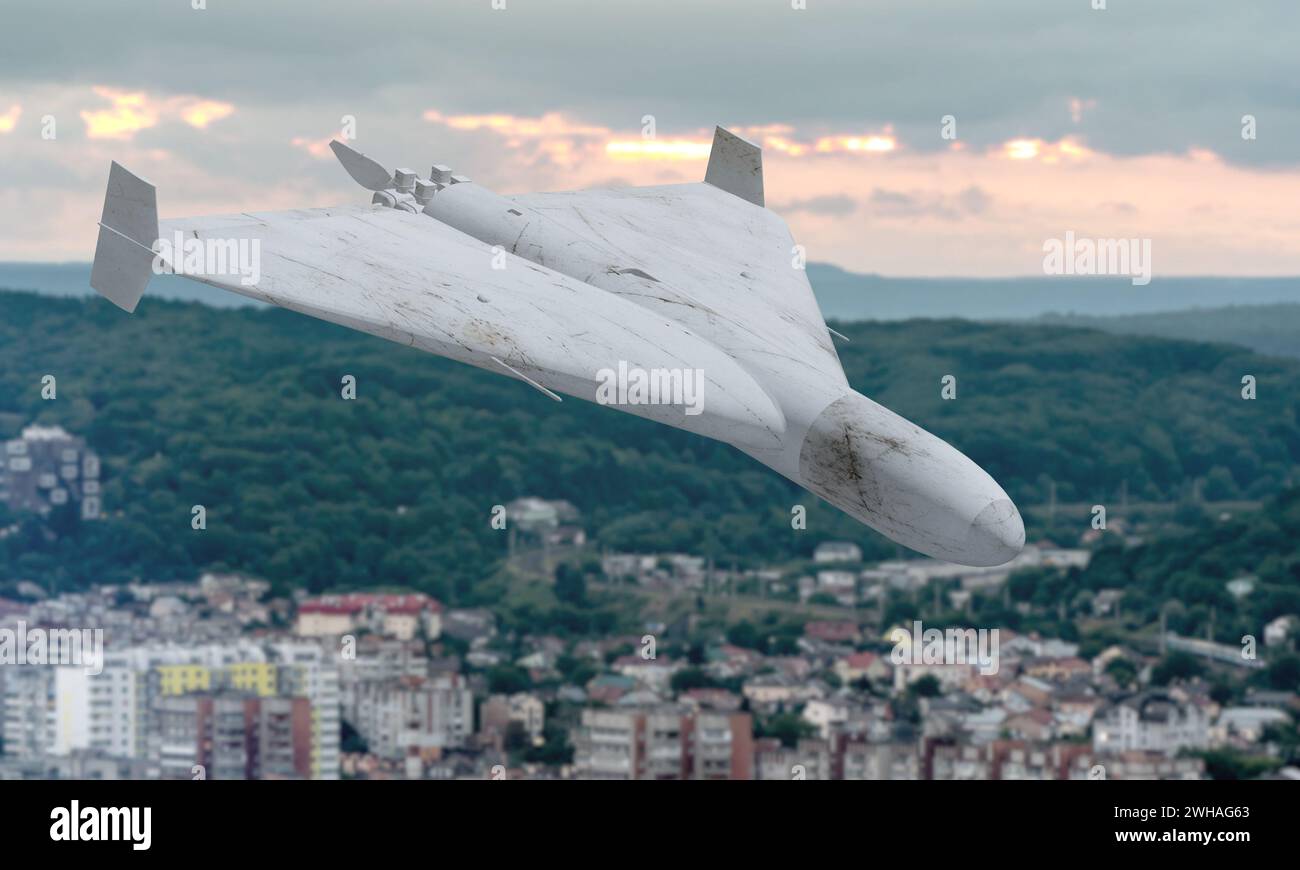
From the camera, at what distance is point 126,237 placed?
19.4 metres

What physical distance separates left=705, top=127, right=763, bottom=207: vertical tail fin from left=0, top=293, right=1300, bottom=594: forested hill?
12806 cm

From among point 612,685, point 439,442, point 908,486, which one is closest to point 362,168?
point 908,486

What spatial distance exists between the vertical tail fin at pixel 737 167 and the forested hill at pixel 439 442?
128064 millimetres

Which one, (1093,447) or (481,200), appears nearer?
(481,200)

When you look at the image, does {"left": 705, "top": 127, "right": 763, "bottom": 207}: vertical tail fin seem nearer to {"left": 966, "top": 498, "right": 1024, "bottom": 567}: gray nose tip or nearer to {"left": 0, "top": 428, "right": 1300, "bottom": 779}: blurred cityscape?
{"left": 966, "top": 498, "right": 1024, "bottom": 567}: gray nose tip

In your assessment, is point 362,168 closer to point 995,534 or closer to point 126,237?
point 126,237

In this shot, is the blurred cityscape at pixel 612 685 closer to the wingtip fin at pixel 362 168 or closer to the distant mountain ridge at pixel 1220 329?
the distant mountain ridge at pixel 1220 329

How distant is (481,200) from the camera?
24000 mm

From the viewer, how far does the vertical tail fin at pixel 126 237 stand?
19.2 metres

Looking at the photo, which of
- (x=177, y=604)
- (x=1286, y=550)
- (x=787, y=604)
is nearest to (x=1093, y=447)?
(x=1286, y=550)

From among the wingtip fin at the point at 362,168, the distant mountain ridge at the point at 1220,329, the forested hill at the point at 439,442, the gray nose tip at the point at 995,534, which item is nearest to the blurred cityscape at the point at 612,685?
the forested hill at the point at 439,442

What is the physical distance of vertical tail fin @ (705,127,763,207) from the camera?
27.8m
